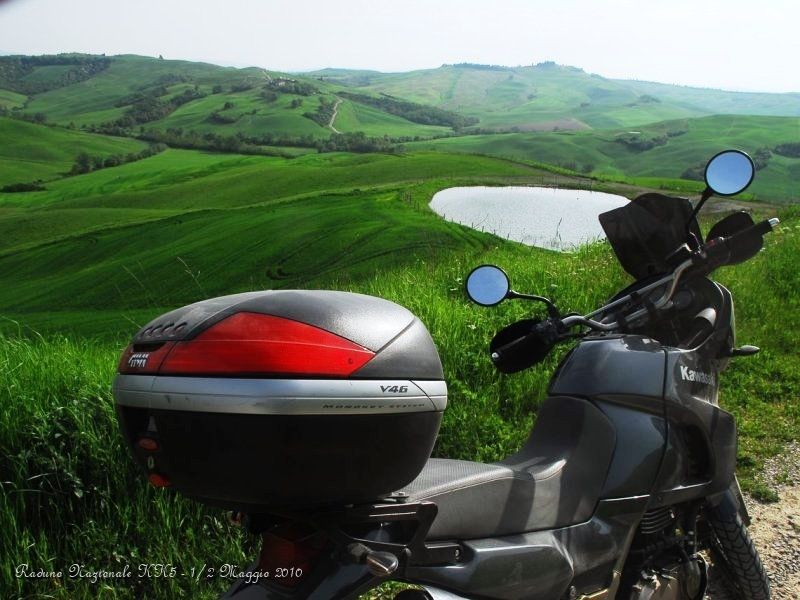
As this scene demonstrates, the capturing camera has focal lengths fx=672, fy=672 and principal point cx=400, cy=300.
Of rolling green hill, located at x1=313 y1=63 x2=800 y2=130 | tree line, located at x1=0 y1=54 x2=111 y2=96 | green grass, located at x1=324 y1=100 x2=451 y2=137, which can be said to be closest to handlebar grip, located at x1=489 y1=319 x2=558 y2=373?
green grass, located at x1=324 y1=100 x2=451 y2=137

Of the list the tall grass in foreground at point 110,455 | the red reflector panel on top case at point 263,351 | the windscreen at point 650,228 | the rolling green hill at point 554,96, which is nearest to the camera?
the red reflector panel on top case at point 263,351

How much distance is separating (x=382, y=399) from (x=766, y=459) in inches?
157

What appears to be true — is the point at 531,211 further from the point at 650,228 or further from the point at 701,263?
the point at 701,263

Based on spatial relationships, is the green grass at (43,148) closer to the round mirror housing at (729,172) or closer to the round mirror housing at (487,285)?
the round mirror housing at (487,285)

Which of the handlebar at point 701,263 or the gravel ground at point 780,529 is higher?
the handlebar at point 701,263

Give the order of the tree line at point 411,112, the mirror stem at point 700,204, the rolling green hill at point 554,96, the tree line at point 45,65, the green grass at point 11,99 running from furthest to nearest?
1. the rolling green hill at point 554,96
2. the tree line at point 411,112
3. the tree line at point 45,65
4. the green grass at point 11,99
5. the mirror stem at point 700,204

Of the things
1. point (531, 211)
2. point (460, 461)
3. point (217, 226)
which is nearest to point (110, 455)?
point (460, 461)

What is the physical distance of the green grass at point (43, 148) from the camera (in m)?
14.8

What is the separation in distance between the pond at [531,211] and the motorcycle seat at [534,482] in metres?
6.01

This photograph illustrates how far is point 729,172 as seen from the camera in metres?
2.29

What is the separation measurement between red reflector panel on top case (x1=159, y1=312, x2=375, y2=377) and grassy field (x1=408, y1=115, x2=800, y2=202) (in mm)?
13317

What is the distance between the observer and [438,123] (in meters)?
25.0

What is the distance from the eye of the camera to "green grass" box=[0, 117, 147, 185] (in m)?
14.8

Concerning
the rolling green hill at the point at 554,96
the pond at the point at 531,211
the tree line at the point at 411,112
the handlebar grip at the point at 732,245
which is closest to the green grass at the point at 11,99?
the tree line at the point at 411,112
